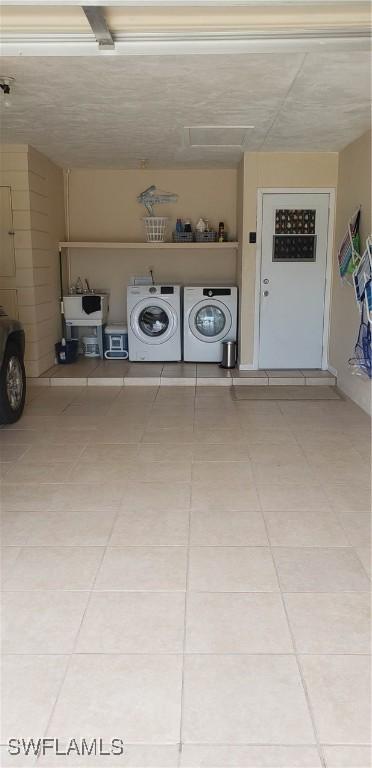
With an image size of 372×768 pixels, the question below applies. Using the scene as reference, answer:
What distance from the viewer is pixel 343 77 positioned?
3387 millimetres

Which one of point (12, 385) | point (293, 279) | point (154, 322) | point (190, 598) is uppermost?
point (293, 279)

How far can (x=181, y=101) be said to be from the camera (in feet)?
12.7

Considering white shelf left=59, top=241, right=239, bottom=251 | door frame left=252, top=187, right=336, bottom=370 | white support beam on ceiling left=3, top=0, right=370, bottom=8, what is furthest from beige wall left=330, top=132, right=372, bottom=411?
white support beam on ceiling left=3, top=0, right=370, bottom=8

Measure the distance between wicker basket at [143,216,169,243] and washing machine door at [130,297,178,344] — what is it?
0.82 m

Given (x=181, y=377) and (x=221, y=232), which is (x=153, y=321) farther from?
(x=221, y=232)

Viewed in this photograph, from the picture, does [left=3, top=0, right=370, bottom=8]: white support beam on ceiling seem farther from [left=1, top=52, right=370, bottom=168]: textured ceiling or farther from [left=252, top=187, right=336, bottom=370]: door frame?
[left=252, top=187, right=336, bottom=370]: door frame

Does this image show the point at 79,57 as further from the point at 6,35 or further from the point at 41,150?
the point at 41,150

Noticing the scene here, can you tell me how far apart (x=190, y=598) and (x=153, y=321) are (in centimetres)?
469

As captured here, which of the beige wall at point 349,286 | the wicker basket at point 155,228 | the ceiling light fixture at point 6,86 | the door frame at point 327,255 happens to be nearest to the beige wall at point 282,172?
the door frame at point 327,255

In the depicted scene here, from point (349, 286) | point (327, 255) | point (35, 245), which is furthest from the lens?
point (327, 255)

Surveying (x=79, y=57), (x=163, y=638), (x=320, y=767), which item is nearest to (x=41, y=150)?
(x=79, y=57)

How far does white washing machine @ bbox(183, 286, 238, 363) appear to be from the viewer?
630 cm

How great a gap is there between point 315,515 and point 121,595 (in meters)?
1.14

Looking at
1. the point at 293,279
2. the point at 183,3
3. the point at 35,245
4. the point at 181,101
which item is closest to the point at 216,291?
the point at 293,279
